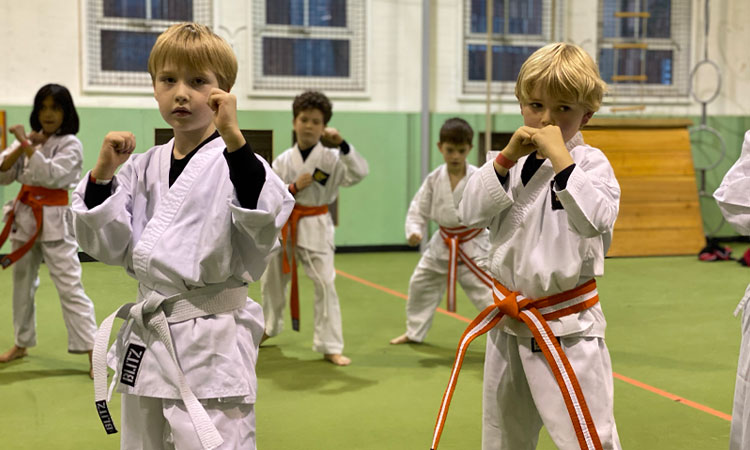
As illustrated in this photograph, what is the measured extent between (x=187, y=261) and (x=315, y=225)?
2.47 m

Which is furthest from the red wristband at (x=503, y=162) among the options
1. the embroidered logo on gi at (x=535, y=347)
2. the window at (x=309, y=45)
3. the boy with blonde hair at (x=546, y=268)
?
the window at (x=309, y=45)

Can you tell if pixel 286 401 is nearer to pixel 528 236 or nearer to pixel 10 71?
pixel 528 236

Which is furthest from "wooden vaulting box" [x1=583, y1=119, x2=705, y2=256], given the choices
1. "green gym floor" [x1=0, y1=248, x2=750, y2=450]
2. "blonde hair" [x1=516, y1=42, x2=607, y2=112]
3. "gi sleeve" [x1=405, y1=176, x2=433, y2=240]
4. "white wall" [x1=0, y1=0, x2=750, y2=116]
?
"blonde hair" [x1=516, y1=42, x2=607, y2=112]

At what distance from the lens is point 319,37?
768 centimetres

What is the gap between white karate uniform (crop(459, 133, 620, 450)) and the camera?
1.81 meters

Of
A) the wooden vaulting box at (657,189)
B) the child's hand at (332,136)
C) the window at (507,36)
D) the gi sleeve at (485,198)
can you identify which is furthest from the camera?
the window at (507,36)

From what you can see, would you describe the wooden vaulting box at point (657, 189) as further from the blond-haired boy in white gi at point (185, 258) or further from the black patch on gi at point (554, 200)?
the blond-haired boy in white gi at point (185, 258)

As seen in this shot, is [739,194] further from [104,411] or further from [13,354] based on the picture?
[13,354]

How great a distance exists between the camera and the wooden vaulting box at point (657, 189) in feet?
16.6

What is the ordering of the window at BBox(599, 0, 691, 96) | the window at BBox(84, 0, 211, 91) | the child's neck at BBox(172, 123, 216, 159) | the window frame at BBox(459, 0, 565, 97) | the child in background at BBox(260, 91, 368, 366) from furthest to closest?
the window at BBox(599, 0, 691, 96) < the window frame at BBox(459, 0, 565, 97) < the window at BBox(84, 0, 211, 91) < the child in background at BBox(260, 91, 368, 366) < the child's neck at BBox(172, 123, 216, 159)

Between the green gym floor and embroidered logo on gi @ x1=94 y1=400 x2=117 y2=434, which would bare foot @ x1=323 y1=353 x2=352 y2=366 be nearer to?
the green gym floor

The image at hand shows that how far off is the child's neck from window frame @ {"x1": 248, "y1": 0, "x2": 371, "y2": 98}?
5655 millimetres

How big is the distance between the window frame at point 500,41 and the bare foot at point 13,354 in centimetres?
382

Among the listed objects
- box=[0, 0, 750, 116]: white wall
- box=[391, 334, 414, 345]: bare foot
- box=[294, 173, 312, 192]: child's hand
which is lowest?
box=[391, 334, 414, 345]: bare foot
